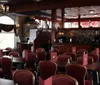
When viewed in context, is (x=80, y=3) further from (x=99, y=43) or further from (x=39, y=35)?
(x=39, y=35)

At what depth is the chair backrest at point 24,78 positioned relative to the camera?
122 inches

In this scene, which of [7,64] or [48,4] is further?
[48,4]

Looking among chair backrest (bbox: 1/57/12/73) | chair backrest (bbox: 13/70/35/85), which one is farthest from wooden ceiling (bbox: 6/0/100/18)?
chair backrest (bbox: 13/70/35/85)

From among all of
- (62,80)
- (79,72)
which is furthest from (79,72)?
(62,80)

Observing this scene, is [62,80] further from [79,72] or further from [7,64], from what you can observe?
[7,64]

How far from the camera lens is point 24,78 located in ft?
10.5

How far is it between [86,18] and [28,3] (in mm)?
10337

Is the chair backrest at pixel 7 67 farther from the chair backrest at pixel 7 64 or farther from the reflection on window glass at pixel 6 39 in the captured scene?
the reflection on window glass at pixel 6 39

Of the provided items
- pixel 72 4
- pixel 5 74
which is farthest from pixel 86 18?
pixel 5 74

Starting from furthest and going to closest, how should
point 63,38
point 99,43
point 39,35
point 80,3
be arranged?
point 39,35 → point 63,38 → point 99,43 → point 80,3

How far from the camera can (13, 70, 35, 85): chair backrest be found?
3105 mm

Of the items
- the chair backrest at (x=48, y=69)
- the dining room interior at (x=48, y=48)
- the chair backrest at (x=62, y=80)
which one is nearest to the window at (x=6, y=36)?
the dining room interior at (x=48, y=48)

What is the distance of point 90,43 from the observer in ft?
32.6

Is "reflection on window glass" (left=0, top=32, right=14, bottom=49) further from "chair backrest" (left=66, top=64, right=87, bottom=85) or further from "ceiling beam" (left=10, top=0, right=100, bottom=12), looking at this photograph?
"chair backrest" (left=66, top=64, right=87, bottom=85)
